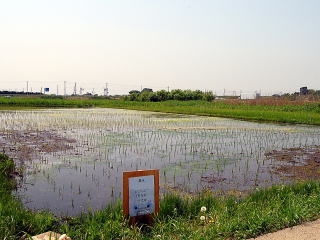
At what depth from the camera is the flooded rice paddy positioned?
6898 millimetres

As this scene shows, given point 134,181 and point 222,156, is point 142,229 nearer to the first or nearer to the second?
point 134,181

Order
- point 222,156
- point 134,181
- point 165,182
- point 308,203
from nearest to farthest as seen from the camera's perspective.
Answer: point 134,181, point 308,203, point 165,182, point 222,156

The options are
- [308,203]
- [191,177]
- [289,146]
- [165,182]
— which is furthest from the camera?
[289,146]

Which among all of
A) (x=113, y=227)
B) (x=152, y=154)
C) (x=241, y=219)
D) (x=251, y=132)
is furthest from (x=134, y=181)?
(x=251, y=132)

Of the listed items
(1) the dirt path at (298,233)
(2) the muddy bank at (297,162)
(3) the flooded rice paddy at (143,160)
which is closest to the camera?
(1) the dirt path at (298,233)

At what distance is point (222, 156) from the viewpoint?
1068cm

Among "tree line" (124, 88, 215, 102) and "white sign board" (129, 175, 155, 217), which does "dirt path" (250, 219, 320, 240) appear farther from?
"tree line" (124, 88, 215, 102)

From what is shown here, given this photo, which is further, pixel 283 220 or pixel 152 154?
pixel 152 154

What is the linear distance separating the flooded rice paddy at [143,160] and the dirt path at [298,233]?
2457 millimetres

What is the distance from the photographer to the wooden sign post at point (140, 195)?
4289 millimetres

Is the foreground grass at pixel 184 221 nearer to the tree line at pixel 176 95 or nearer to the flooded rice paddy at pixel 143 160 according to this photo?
the flooded rice paddy at pixel 143 160

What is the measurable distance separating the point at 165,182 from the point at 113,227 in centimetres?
341

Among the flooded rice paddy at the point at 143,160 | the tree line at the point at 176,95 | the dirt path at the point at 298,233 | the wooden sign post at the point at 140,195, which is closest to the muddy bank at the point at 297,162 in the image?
the flooded rice paddy at the point at 143,160

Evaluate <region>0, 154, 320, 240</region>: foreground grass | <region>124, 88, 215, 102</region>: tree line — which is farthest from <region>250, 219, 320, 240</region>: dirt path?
<region>124, 88, 215, 102</region>: tree line
